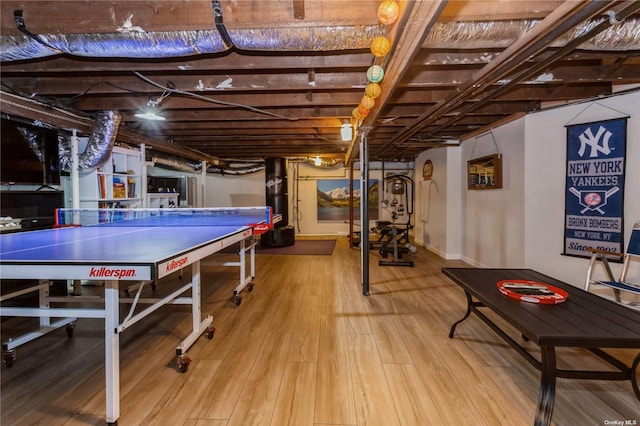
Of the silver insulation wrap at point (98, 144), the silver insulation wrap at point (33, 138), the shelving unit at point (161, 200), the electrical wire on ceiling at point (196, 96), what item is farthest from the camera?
the shelving unit at point (161, 200)

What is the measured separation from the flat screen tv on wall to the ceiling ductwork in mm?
1646

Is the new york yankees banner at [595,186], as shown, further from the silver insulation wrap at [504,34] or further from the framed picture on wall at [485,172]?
the silver insulation wrap at [504,34]

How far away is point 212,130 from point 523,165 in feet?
15.3

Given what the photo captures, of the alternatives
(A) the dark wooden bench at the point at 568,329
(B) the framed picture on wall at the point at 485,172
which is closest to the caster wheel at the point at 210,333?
(A) the dark wooden bench at the point at 568,329

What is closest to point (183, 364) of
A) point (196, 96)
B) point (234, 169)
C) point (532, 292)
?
point (532, 292)

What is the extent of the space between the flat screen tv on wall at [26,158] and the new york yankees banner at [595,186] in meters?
6.10

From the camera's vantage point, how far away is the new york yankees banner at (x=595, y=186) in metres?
2.93

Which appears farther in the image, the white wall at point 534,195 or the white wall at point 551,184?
the white wall at point 551,184

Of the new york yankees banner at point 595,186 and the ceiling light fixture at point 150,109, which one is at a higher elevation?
the ceiling light fixture at point 150,109

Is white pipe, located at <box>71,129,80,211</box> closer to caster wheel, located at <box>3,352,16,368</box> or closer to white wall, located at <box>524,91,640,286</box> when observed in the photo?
caster wheel, located at <box>3,352,16,368</box>

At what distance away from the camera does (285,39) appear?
71.1 inches

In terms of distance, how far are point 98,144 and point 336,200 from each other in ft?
21.0

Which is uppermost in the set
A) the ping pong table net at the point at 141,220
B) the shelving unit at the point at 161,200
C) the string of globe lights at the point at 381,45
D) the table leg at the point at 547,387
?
the string of globe lights at the point at 381,45

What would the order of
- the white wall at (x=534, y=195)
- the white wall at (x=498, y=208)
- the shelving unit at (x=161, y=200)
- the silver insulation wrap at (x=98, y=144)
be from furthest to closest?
1. the shelving unit at (x=161, y=200)
2. the white wall at (x=498, y=208)
3. the silver insulation wrap at (x=98, y=144)
4. the white wall at (x=534, y=195)
